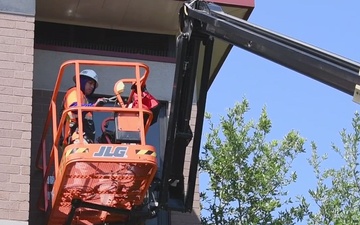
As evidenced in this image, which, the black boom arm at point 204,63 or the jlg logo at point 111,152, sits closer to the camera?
the black boom arm at point 204,63

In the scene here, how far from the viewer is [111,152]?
12594mm

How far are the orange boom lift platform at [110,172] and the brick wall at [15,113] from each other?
401 millimetres

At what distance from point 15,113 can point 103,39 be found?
3.47 meters

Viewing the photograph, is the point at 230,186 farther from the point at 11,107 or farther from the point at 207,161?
the point at 11,107

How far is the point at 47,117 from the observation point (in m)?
15.4

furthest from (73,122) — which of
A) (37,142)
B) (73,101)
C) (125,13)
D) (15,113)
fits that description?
(125,13)

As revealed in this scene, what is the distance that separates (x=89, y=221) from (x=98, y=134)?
1830 millimetres

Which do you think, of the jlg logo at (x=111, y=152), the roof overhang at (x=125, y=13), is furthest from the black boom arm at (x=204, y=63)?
the roof overhang at (x=125, y=13)

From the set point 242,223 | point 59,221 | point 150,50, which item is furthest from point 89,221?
point 242,223

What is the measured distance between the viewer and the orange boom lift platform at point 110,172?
12.6 m

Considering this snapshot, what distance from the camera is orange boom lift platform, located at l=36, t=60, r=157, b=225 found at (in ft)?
41.4

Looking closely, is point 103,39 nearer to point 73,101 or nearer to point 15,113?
point 15,113

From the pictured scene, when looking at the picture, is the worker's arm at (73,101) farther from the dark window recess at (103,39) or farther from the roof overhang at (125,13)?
the dark window recess at (103,39)

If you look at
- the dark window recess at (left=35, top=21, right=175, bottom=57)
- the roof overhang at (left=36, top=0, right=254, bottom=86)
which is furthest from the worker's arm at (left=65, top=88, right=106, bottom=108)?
the dark window recess at (left=35, top=21, right=175, bottom=57)
